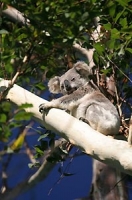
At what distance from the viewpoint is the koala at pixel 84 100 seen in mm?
2840

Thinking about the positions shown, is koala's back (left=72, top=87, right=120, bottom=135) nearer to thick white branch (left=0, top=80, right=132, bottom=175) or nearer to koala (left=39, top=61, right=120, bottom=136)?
koala (left=39, top=61, right=120, bottom=136)

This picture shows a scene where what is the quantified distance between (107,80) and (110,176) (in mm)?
796

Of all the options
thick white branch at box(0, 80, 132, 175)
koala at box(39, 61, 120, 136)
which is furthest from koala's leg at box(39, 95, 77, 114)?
thick white branch at box(0, 80, 132, 175)

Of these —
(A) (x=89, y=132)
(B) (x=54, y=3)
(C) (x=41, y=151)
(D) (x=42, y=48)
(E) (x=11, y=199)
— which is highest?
(B) (x=54, y=3)

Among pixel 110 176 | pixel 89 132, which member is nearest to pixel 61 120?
pixel 89 132

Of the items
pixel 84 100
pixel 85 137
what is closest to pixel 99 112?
pixel 84 100

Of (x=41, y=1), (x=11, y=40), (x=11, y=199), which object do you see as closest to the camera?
(x=11, y=40)

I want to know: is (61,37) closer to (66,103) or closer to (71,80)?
(66,103)

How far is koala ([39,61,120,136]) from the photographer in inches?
112

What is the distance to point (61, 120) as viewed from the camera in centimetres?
233

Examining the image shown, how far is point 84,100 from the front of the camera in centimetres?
316

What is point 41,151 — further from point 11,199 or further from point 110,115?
point 11,199

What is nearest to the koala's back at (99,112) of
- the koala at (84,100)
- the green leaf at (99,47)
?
the koala at (84,100)

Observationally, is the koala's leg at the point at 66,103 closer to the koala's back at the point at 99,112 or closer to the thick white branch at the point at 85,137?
the koala's back at the point at 99,112
